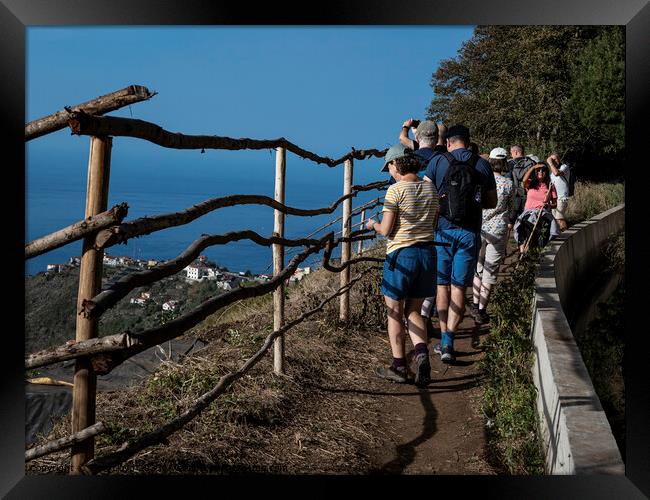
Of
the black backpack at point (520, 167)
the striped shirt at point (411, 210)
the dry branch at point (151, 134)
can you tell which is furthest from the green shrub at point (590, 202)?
the dry branch at point (151, 134)

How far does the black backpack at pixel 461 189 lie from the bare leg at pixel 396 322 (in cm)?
88

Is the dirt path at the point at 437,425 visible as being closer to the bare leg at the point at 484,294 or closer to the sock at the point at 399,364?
the sock at the point at 399,364

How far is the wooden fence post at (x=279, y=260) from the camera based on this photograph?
5410 mm

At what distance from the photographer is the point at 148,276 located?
129 inches

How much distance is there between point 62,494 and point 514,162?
6.73 metres

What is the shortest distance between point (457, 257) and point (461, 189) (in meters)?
0.50

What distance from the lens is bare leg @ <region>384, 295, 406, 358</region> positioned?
543cm

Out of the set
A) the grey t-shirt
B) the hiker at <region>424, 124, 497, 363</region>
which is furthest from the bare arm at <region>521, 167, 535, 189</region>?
the hiker at <region>424, 124, 497, 363</region>

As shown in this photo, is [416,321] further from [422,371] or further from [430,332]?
[430,332]

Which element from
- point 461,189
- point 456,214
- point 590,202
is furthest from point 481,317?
point 590,202

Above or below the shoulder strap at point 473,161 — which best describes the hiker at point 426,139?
above
